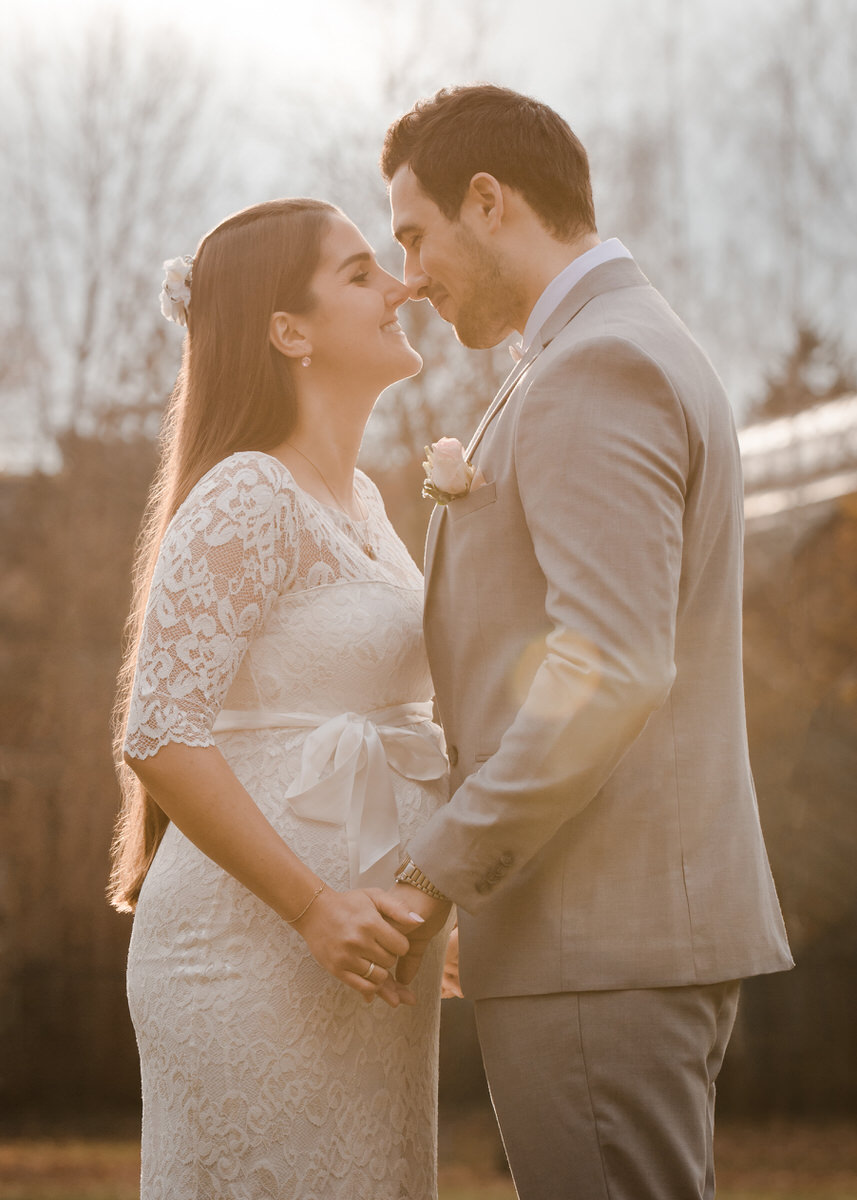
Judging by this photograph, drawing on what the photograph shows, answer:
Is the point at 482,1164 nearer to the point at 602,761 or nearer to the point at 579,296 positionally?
the point at 602,761

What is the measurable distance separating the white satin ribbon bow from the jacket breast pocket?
557 mm

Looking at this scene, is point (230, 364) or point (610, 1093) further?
point (230, 364)

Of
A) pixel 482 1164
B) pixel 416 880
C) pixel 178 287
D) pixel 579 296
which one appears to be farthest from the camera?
pixel 482 1164

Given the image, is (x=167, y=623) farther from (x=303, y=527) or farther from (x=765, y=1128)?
(x=765, y=1128)

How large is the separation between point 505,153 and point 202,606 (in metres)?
1.11

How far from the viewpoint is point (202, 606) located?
244cm

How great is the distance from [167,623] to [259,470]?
399 mm

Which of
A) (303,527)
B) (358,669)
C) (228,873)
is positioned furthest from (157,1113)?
(303,527)

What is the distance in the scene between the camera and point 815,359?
40.1 feet

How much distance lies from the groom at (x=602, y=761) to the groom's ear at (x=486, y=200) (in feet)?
0.99

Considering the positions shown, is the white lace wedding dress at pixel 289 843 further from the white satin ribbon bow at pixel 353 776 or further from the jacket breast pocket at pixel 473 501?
the jacket breast pocket at pixel 473 501

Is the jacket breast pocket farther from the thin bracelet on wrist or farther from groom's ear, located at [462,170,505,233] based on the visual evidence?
the thin bracelet on wrist

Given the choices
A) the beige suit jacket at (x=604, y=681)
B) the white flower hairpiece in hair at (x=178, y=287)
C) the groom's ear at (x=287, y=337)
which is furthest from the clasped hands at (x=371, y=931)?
the white flower hairpiece in hair at (x=178, y=287)

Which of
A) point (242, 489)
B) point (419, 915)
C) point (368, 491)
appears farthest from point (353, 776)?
point (368, 491)
